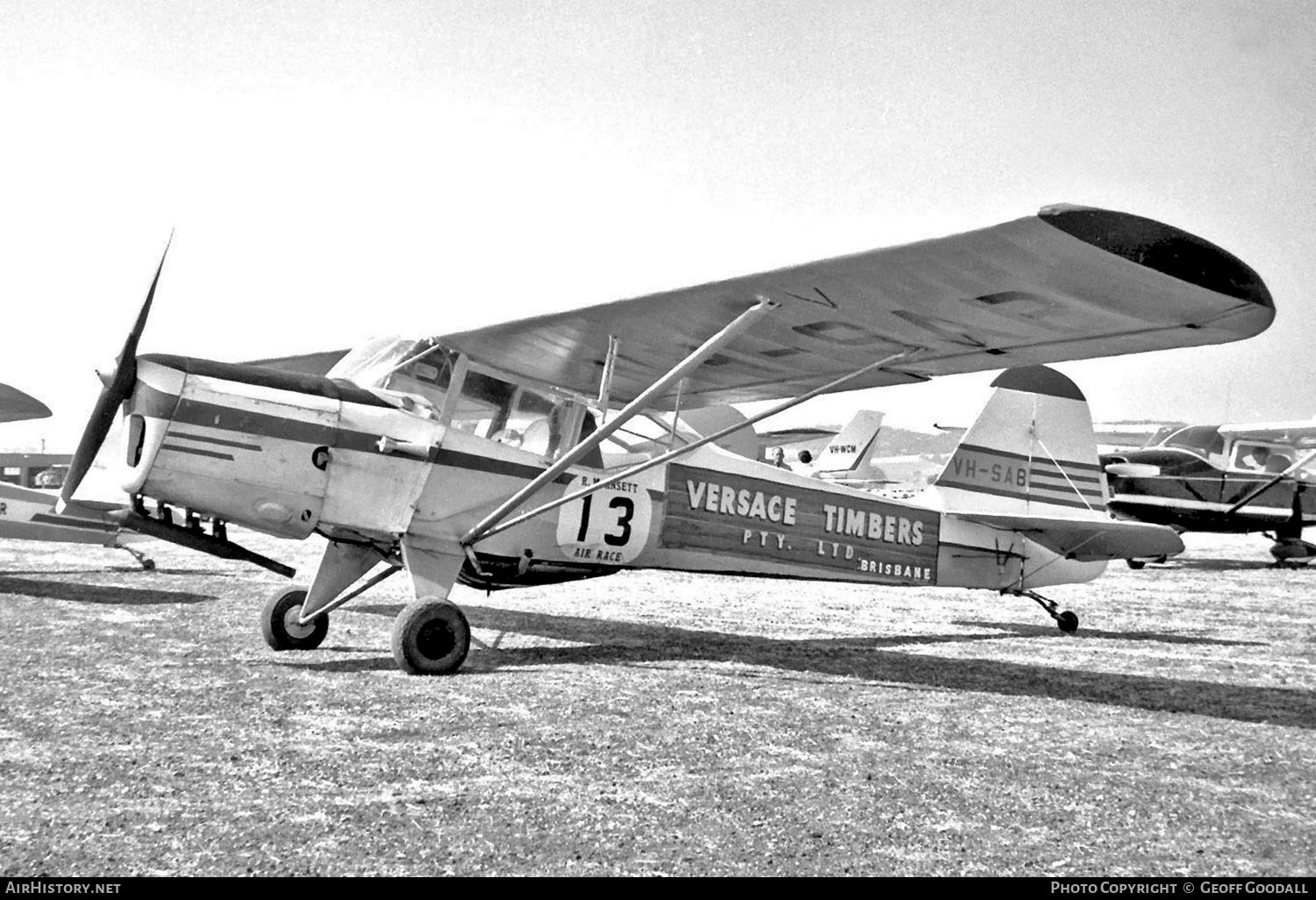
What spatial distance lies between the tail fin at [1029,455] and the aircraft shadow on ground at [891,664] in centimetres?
113

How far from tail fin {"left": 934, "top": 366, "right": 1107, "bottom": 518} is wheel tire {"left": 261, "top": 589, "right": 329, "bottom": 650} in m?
5.01

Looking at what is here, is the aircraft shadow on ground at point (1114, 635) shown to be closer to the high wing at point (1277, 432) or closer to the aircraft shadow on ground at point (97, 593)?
the aircraft shadow on ground at point (97, 593)

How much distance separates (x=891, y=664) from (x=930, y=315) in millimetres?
2330

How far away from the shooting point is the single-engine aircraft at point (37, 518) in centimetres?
1102

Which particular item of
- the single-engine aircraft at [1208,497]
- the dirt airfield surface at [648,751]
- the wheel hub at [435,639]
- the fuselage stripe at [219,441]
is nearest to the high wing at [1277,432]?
the single-engine aircraft at [1208,497]

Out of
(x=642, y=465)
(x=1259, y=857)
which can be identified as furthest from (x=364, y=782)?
(x=642, y=465)

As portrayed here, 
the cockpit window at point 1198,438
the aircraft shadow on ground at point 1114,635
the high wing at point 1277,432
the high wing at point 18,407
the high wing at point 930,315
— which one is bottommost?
A: the aircraft shadow on ground at point 1114,635

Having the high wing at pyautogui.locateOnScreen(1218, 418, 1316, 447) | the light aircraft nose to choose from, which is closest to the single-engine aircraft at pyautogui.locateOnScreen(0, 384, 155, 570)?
the light aircraft nose

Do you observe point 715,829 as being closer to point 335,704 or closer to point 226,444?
point 335,704

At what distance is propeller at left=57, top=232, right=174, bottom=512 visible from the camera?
5.56 m

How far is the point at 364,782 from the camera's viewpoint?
11.2 feet

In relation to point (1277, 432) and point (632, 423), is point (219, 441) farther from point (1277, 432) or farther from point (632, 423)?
point (1277, 432)

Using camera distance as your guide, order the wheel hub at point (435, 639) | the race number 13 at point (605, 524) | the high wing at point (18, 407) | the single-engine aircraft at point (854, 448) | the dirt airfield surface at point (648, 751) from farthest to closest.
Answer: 1. the single-engine aircraft at point (854, 448)
2. the high wing at point (18, 407)
3. the race number 13 at point (605, 524)
4. the wheel hub at point (435, 639)
5. the dirt airfield surface at point (648, 751)

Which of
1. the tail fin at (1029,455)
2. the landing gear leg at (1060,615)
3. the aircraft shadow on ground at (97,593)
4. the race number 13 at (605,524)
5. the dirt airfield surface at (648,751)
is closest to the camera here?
the dirt airfield surface at (648,751)
